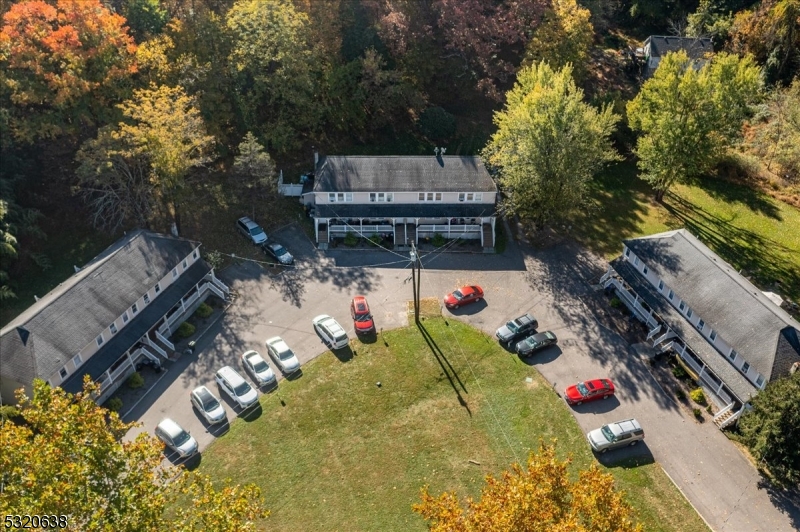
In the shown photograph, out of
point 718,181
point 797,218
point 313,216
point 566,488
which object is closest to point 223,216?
point 313,216

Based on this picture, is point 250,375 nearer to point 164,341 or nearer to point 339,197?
point 164,341

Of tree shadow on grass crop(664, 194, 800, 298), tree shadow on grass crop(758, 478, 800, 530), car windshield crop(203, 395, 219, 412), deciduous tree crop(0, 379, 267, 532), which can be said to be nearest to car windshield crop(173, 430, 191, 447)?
car windshield crop(203, 395, 219, 412)

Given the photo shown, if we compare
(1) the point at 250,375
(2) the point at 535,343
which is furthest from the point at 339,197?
(2) the point at 535,343

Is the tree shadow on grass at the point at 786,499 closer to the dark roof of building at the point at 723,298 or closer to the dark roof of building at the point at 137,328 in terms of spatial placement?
the dark roof of building at the point at 723,298

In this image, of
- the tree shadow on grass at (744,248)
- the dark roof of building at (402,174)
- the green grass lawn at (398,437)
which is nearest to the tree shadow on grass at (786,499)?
the green grass lawn at (398,437)

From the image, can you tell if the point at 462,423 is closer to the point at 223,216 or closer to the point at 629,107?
the point at 223,216

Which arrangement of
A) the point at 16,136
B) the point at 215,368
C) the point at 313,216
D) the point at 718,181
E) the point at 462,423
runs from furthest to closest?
the point at 718,181
the point at 313,216
the point at 16,136
the point at 215,368
the point at 462,423
